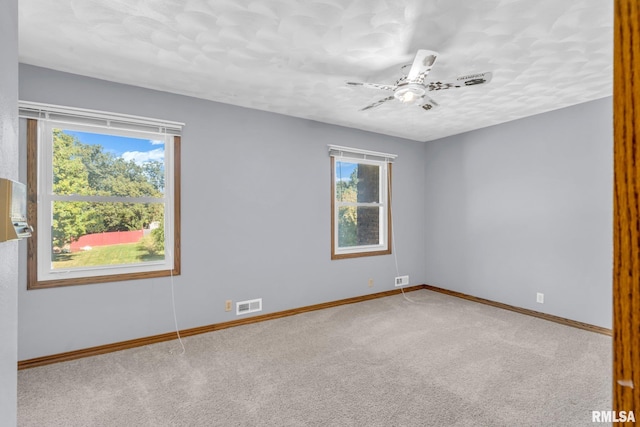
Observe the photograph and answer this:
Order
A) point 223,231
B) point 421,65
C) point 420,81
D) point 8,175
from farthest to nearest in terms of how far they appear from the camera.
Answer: point 223,231
point 420,81
point 421,65
point 8,175

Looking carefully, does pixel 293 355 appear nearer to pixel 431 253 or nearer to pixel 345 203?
pixel 345 203

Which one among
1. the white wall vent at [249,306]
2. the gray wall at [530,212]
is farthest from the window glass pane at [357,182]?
the white wall vent at [249,306]

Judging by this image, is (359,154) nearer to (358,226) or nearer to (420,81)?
(358,226)

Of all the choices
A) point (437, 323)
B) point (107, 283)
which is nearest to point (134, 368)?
point (107, 283)

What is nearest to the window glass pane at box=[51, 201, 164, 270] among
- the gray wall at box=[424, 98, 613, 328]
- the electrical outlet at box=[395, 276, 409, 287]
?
the electrical outlet at box=[395, 276, 409, 287]

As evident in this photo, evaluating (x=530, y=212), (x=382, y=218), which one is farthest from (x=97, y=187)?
(x=530, y=212)

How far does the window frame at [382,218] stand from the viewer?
4.37 metres

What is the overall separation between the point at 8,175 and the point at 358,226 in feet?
14.0

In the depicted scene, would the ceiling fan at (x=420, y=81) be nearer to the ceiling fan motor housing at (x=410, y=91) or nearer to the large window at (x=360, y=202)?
the ceiling fan motor housing at (x=410, y=91)

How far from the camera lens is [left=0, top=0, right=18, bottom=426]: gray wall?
2.35 ft

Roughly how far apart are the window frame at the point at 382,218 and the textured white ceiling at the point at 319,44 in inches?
50.9

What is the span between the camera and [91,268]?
2945mm

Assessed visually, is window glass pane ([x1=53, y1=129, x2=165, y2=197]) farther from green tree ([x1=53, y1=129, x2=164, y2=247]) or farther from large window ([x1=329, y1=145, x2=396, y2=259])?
large window ([x1=329, y1=145, x2=396, y2=259])

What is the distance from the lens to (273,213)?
3891mm
